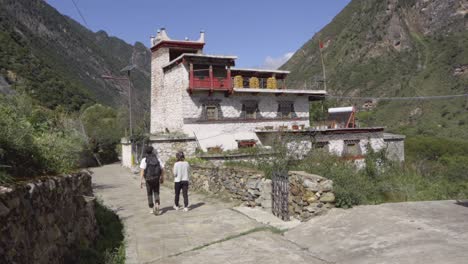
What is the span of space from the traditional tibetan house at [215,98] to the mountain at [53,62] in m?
9.51

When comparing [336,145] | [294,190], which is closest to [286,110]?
[336,145]

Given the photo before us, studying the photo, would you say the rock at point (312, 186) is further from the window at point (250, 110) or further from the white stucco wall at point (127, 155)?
the white stucco wall at point (127, 155)

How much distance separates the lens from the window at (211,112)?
28797 mm

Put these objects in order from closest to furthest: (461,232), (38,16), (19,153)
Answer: (19,153) < (461,232) < (38,16)

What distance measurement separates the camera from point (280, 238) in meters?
6.88

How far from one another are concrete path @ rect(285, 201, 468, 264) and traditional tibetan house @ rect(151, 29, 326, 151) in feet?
69.5

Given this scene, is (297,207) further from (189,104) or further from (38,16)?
(38,16)

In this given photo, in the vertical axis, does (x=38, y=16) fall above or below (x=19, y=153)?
above

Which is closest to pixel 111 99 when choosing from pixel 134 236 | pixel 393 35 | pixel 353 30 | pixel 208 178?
pixel 353 30

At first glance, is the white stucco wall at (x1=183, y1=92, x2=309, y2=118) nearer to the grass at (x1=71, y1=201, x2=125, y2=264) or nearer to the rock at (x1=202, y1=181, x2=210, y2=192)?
the rock at (x1=202, y1=181, x2=210, y2=192)

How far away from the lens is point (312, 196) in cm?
796

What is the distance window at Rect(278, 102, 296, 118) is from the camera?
32.2 m

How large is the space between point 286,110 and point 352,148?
6.27 m

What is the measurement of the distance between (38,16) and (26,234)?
102 meters
